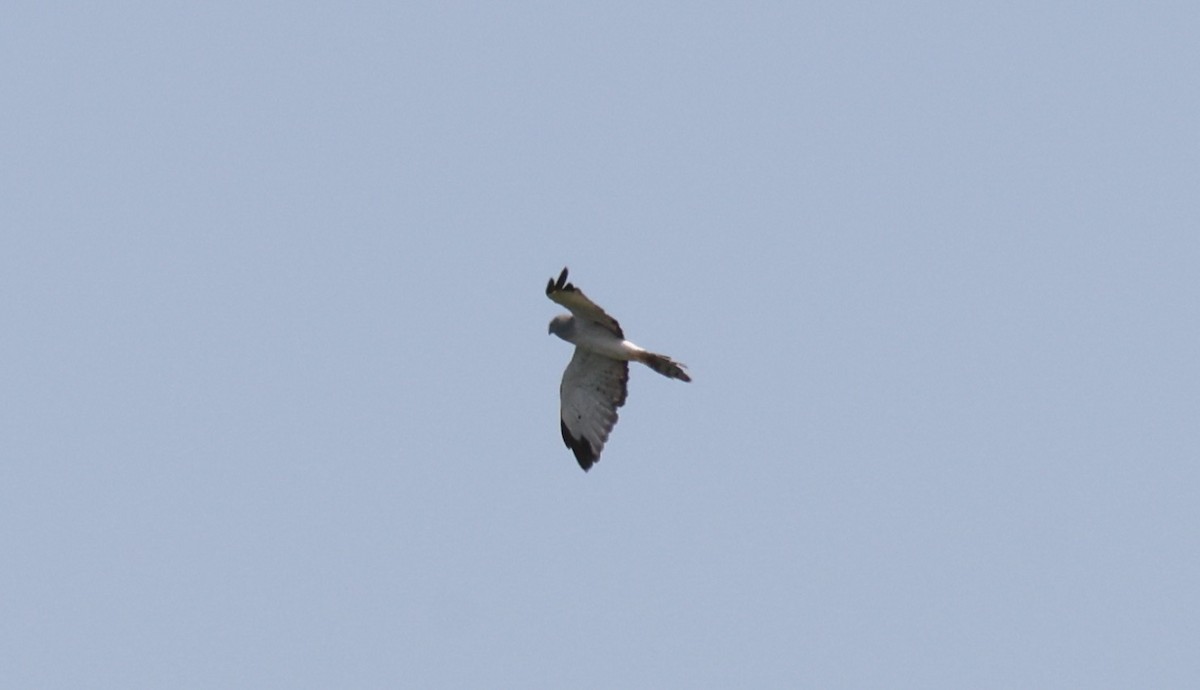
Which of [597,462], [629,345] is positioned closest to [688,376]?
[629,345]

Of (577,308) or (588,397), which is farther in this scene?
(588,397)

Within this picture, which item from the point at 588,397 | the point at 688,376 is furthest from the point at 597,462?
the point at 688,376

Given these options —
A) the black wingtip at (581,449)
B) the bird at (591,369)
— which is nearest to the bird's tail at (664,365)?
the bird at (591,369)

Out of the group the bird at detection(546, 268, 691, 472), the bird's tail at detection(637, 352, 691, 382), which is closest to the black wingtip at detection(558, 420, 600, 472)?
the bird at detection(546, 268, 691, 472)

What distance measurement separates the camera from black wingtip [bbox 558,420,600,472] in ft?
78.1

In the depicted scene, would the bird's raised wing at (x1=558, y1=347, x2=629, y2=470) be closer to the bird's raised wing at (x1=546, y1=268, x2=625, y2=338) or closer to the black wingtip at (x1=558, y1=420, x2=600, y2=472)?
the black wingtip at (x1=558, y1=420, x2=600, y2=472)

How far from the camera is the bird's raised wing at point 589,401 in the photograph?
76.6 feet

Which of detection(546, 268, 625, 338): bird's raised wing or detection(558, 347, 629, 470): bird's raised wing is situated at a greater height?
detection(546, 268, 625, 338): bird's raised wing

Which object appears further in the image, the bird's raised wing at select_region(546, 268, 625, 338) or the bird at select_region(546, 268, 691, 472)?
the bird at select_region(546, 268, 691, 472)

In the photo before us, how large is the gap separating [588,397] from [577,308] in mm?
1864

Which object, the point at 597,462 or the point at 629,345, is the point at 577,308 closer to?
the point at 629,345

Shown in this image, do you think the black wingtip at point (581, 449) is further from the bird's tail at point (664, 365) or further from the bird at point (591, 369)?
the bird's tail at point (664, 365)

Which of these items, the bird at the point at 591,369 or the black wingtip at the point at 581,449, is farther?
the black wingtip at the point at 581,449

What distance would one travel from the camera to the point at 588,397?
23.7 m
